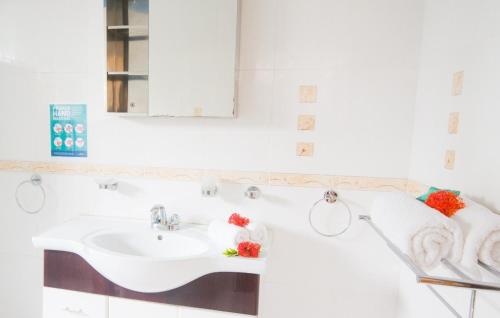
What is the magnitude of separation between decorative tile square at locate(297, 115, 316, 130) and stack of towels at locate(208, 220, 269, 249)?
0.51 metres

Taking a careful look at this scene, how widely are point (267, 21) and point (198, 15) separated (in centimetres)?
32

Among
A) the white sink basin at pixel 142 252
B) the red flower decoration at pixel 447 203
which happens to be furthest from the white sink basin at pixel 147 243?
the red flower decoration at pixel 447 203

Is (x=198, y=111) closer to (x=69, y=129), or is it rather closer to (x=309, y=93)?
(x=309, y=93)

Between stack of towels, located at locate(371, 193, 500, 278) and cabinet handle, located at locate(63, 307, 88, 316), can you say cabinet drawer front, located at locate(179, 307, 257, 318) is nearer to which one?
cabinet handle, located at locate(63, 307, 88, 316)

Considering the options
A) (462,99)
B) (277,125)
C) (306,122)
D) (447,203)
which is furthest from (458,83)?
(277,125)

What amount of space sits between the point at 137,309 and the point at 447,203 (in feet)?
3.88

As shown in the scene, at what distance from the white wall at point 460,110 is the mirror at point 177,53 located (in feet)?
2.71

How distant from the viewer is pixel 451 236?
1.99 ft

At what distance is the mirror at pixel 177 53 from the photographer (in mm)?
1211

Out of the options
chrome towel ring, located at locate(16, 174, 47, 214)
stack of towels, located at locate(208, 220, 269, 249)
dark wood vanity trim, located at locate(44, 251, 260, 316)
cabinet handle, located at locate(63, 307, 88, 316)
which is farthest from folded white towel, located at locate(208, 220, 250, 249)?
chrome towel ring, located at locate(16, 174, 47, 214)

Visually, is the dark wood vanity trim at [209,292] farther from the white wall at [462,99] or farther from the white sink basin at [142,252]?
the white wall at [462,99]

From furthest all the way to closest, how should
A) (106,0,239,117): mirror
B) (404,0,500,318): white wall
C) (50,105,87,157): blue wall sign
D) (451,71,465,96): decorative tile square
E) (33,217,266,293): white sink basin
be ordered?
(50,105,87,157): blue wall sign, (106,0,239,117): mirror, (33,217,266,293): white sink basin, (451,71,465,96): decorative tile square, (404,0,500,318): white wall

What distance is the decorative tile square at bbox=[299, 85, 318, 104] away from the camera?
124 cm

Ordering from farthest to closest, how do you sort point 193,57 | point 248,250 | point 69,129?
point 69,129 < point 193,57 < point 248,250
